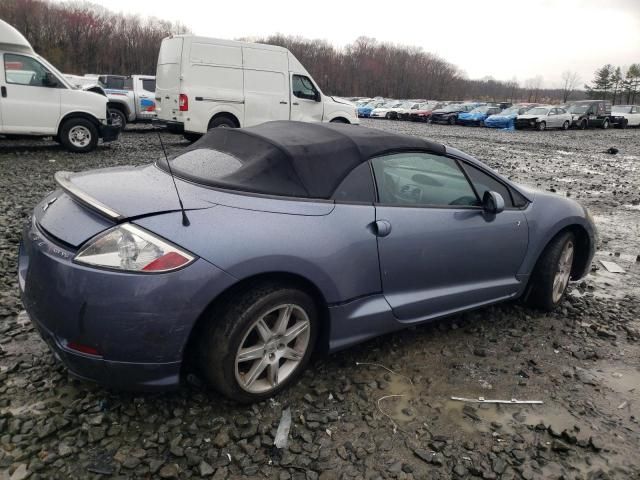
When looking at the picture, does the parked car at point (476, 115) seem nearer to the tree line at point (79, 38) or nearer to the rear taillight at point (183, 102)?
the rear taillight at point (183, 102)

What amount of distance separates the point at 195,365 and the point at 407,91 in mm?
96175

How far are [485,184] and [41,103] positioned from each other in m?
9.38

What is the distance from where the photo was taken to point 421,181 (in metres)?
3.33

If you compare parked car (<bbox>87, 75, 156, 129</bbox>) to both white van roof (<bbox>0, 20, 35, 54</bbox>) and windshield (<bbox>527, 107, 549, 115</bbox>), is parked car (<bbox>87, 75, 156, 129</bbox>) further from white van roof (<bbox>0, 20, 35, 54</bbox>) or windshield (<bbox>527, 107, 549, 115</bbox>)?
windshield (<bbox>527, 107, 549, 115</bbox>)

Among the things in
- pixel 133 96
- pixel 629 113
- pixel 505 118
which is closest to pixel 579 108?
pixel 505 118

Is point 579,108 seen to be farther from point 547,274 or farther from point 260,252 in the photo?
point 260,252

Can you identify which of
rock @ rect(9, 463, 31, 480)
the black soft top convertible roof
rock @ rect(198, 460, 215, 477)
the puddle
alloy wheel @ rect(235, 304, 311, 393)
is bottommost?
the puddle

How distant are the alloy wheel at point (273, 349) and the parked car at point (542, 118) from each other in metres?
29.2

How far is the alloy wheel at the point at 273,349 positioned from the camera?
2.47 meters

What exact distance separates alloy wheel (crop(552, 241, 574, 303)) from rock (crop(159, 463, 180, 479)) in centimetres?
308

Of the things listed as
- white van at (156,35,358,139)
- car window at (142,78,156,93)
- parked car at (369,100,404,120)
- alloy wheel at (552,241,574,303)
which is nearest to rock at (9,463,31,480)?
alloy wheel at (552,241,574,303)

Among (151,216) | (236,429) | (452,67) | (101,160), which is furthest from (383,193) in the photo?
(452,67)

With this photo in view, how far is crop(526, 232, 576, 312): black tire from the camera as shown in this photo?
3.82 metres

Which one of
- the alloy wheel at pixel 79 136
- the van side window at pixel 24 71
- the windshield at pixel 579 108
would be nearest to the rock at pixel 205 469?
the van side window at pixel 24 71
